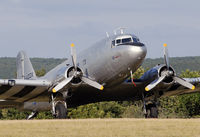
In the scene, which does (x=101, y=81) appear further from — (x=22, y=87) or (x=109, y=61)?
(x=22, y=87)

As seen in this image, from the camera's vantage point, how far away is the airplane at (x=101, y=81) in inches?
1107

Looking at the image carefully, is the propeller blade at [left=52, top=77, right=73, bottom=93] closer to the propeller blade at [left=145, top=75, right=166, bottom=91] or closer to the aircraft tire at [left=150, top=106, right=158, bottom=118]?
the propeller blade at [left=145, top=75, right=166, bottom=91]

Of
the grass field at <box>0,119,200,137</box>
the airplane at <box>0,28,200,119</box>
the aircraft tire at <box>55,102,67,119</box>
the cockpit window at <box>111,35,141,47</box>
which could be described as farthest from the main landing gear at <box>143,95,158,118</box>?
the grass field at <box>0,119,200,137</box>

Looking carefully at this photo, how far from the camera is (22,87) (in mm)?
29625

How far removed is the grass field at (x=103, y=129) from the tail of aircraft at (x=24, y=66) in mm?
17583

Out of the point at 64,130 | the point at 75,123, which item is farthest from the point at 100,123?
the point at 64,130

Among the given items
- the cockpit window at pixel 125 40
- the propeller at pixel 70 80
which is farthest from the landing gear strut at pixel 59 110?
the cockpit window at pixel 125 40

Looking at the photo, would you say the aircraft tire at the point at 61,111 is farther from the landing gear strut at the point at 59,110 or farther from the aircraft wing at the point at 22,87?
the aircraft wing at the point at 22,87

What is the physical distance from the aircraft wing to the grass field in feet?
23.8

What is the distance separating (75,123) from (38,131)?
333 cm

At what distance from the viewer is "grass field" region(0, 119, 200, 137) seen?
1848 centimetres

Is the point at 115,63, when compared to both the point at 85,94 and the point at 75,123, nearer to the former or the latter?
the point at 85,94

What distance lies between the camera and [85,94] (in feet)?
101

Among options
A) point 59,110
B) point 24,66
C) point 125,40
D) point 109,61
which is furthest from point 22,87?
point 24,66
